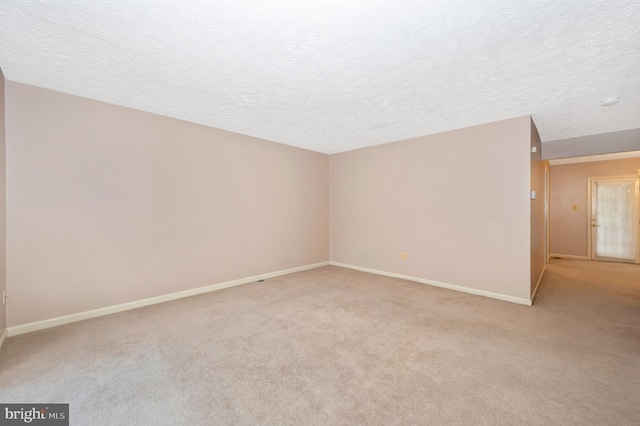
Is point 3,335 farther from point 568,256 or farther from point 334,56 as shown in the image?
point 568,256

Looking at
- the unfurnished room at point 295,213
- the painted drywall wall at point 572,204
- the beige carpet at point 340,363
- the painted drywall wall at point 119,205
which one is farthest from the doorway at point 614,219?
the painted drywall wall at point 119,205

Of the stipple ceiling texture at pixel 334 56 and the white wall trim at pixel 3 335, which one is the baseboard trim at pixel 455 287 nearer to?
the stipple ceiling texture at pixel 334 56

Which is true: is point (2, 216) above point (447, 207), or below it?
below

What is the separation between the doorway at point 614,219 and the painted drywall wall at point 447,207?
5.02 meters

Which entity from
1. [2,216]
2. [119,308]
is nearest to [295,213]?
[119,308]

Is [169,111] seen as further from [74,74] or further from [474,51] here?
[474,51]

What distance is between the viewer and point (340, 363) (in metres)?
2.09

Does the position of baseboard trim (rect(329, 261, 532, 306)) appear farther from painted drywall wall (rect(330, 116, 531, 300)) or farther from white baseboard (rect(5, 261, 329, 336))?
white baseboard (rect(5, 261, 329, 336))

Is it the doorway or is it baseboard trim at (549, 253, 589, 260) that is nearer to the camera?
the doorway

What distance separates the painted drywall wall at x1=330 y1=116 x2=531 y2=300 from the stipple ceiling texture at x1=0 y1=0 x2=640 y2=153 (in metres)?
0.64

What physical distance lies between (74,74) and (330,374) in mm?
3517

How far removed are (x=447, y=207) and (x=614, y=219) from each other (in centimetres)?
546

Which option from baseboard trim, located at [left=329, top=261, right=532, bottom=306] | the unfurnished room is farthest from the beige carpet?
baseboard trim, located at [left=329, top=261, right=532, bottom=306]

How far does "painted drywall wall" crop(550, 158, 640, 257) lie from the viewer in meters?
6.43
